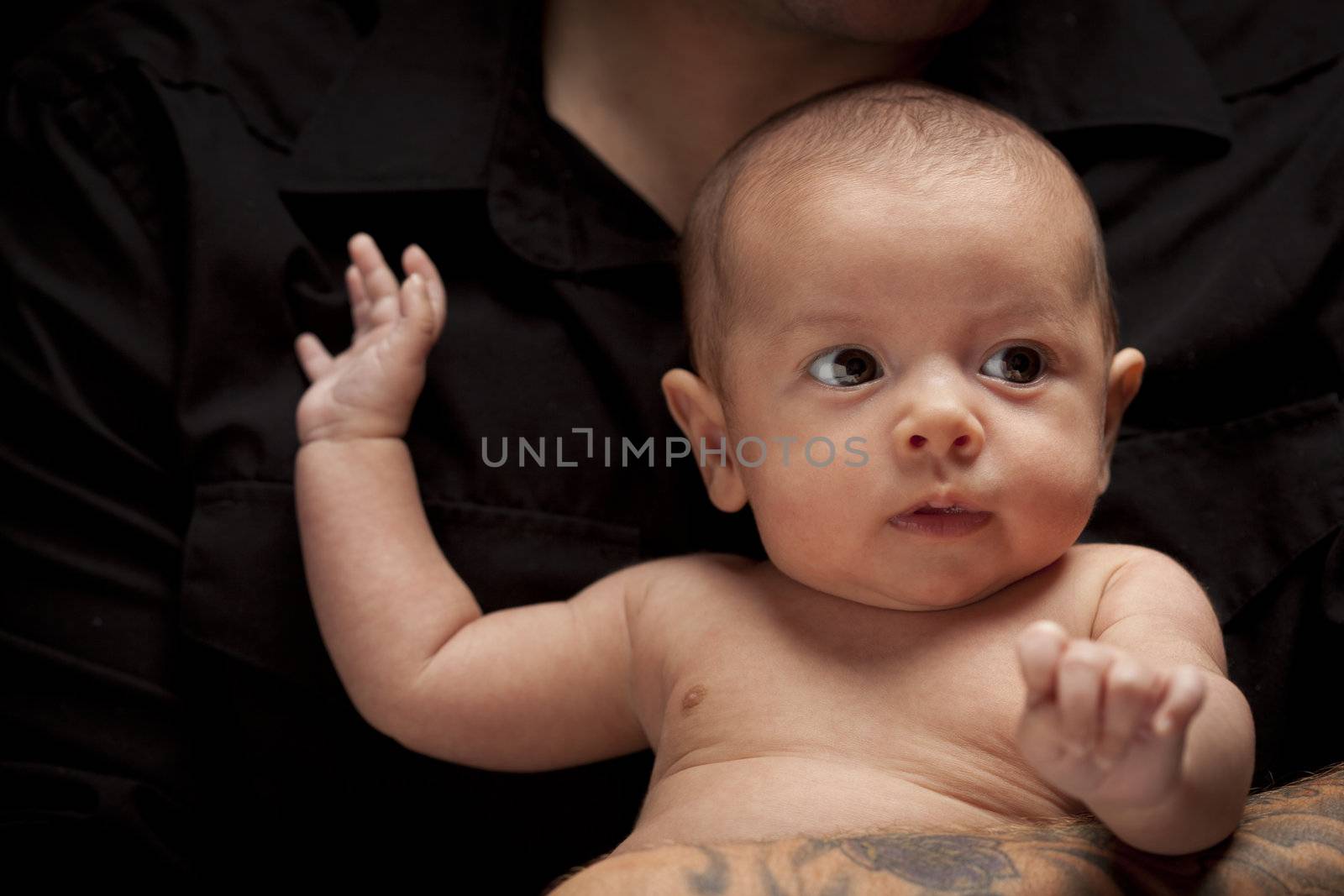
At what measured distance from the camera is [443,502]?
1427 millimetres

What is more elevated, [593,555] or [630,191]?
[630,191]

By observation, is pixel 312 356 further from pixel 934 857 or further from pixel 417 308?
pixel 934 857

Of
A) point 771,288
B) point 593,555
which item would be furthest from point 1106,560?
point 593,555

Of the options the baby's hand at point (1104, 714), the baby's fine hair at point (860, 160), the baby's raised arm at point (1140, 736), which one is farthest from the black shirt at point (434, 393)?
the baby's hand at point (1104, 714)

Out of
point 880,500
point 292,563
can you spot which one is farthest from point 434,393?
point 880,500

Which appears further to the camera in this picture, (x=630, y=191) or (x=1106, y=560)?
(x=630, y=191)

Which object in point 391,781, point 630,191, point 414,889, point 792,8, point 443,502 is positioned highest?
point 792,8

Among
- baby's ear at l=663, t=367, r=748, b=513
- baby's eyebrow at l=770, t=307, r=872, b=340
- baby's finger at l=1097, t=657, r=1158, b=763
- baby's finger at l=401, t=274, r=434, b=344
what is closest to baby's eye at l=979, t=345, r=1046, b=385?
baby's eyebrow at l=770, t=307, r=872, b=340

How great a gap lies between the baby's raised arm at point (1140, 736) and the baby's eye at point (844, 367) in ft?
1.08

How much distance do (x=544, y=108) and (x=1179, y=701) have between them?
43.8 inches

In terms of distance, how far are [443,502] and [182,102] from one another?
0.58 m

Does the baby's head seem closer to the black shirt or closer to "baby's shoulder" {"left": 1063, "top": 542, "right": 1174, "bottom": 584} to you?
"baby's shoulder" {"left": 1063, "top": 542, "right": 1174, "bottom": 584}

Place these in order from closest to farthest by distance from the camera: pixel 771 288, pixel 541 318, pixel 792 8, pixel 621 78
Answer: pixel 771 288 → pixel 792 8 → pixel 541 318 → pixel 621 78

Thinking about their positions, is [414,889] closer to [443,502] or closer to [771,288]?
[443,502]
